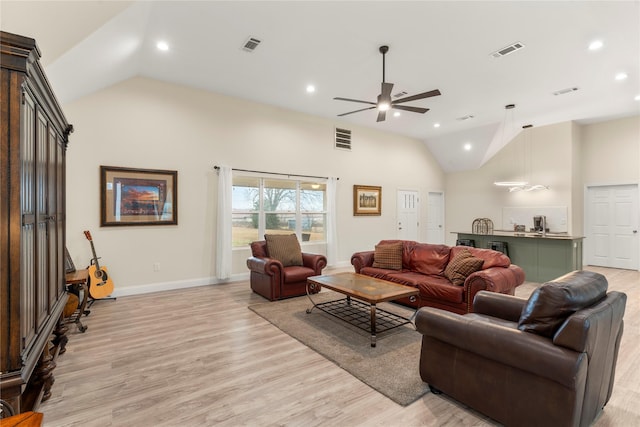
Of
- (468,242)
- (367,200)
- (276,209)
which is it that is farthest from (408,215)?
(276,209)

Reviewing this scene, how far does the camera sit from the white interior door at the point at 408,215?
8648 millimetres

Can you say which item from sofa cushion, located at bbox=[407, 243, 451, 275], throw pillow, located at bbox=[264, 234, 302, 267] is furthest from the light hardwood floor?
sofa cushion, located at bbox=[407, 243, 451, 275]

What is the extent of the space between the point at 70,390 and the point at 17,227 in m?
1.69

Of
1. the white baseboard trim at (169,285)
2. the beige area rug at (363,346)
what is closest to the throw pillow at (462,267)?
the beige area rug at (363,346)

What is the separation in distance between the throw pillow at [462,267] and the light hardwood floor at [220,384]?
144 centimetres

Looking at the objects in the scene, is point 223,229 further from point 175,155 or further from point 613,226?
point 613,226

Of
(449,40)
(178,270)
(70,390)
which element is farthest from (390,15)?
(178,270)

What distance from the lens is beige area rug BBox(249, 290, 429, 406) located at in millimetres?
2373

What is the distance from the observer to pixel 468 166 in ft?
30.1

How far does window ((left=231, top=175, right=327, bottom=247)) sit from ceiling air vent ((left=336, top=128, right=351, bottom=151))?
1.07 metres

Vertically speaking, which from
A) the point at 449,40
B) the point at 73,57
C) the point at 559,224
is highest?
the point at 449,40

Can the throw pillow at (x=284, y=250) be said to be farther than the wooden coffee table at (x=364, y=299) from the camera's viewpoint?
Yes

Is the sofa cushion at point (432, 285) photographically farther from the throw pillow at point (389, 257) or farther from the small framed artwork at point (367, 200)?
the small framed artwork at point (367, 200)

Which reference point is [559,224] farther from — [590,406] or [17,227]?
[17,227]
